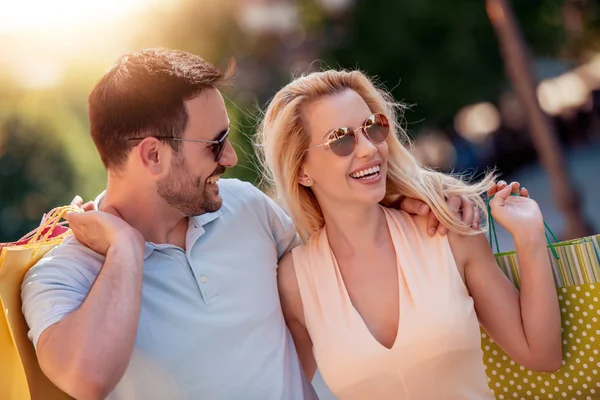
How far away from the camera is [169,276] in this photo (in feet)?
9.12

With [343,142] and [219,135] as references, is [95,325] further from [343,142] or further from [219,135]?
[343,142]

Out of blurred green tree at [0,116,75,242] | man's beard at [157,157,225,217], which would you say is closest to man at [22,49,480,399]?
man's beard at [157,157,225,217]

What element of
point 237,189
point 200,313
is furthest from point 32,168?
point 200,313

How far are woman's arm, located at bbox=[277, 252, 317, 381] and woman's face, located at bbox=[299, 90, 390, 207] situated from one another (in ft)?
1.06

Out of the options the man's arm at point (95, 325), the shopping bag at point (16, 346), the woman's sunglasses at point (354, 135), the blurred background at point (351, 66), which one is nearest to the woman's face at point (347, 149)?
the woman's sunglasses at point (354, 135)

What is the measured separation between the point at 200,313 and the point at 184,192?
45cm

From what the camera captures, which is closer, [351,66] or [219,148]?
[219,148]

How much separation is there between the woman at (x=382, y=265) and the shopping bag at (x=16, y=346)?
92 cm

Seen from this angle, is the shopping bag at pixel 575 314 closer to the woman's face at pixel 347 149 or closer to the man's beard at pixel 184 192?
the woman's face at pixel 347 149

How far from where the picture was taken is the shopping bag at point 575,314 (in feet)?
8.90

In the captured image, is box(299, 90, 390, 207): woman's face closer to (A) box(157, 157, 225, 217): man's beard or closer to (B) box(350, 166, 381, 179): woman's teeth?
(B) box(350, 166, 381, 179): woman's teeth

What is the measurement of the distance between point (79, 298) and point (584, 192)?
41.7 ft

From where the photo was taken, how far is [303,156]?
299cm

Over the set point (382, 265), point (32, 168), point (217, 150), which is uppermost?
point (217, 150)
